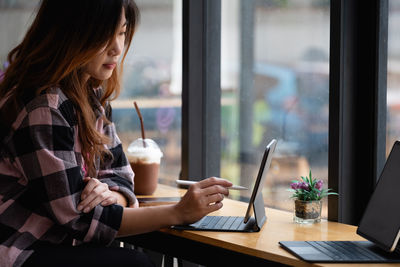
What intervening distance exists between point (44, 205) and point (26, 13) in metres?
2.68

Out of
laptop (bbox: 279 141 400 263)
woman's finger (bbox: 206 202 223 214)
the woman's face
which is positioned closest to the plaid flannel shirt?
the woman's face

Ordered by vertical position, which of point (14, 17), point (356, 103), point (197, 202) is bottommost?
point (197, 202)

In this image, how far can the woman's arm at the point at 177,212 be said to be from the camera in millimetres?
1716

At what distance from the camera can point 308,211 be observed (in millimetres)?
1928

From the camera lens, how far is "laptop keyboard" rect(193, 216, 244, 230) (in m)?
1.84

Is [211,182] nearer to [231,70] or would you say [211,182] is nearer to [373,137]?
[373,137]

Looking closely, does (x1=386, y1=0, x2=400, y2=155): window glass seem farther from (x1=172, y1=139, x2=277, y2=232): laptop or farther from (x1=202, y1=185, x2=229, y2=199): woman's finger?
(x1=202, y1=185, x2=229, y2=199): woman's finger

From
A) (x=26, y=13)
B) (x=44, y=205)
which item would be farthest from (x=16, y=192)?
(x=26, y=13)

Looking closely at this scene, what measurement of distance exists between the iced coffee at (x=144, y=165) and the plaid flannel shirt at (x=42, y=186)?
75 cm

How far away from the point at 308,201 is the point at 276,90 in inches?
25.5

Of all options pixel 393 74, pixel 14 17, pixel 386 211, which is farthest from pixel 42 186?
pixel 14 17

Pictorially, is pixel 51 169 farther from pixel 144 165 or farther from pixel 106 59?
pixel 144 165

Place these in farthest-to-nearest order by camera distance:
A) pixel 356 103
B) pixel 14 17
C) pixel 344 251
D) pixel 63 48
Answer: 1. pixel 14 17
2. pixel 356 103
3. pixel 63 48
4. pixel 344 251

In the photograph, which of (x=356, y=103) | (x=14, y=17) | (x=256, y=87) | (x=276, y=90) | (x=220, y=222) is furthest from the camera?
(x=14, y=17)
